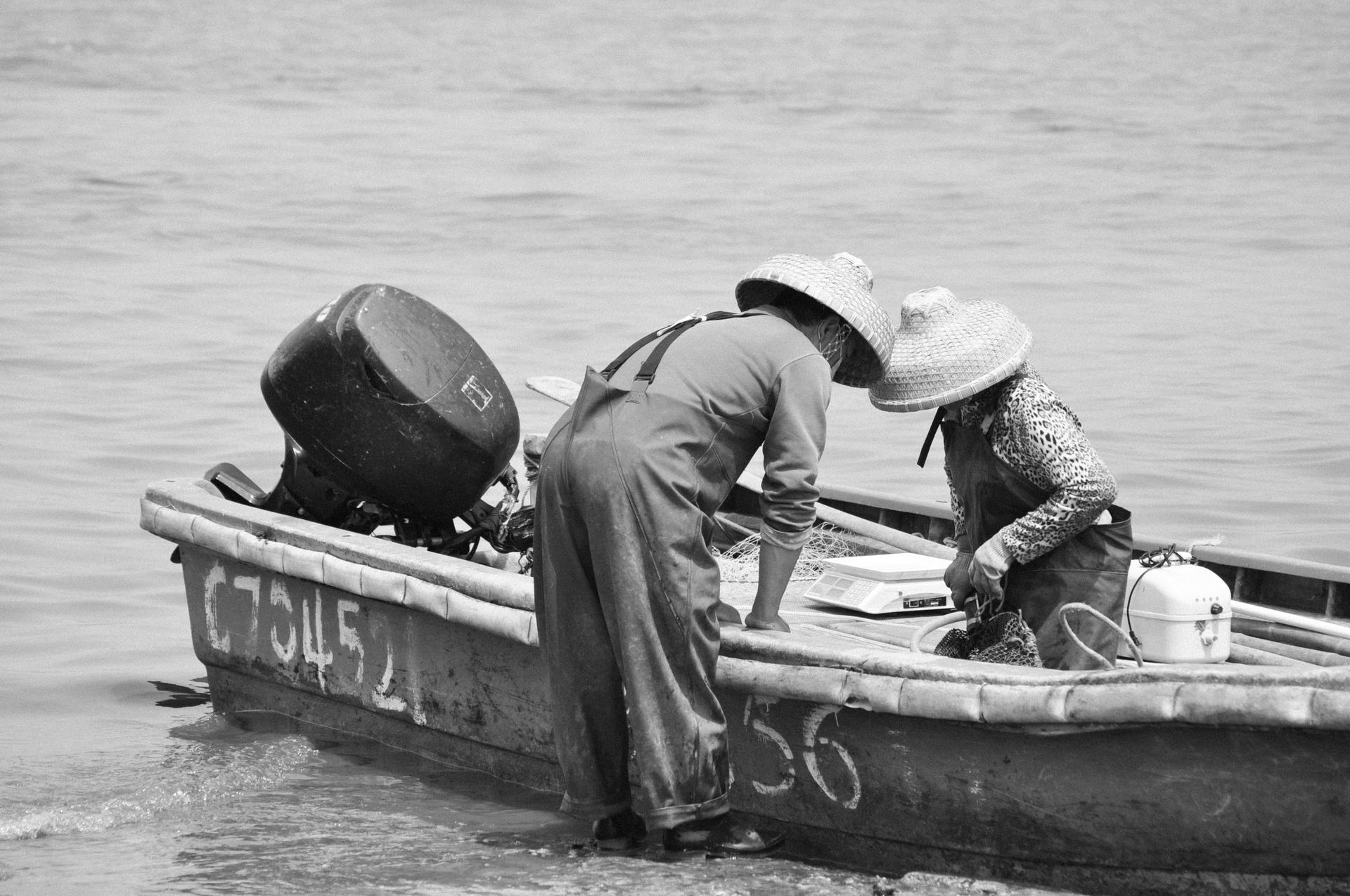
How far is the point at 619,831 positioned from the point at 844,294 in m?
1.52

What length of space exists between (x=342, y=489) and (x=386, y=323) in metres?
0.59

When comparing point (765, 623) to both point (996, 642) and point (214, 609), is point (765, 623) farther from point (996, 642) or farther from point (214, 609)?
point (214, 609)

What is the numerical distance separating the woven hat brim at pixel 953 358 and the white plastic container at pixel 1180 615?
31.1 inches

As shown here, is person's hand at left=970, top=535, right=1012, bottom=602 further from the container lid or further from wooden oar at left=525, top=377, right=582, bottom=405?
wooden oar at left=525, top=377, right=582, bottom=405

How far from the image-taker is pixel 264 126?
29.9 meters

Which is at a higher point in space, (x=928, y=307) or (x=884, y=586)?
(x=928, y=307)

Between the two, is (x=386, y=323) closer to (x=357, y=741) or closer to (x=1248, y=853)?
(x=357, y=741)

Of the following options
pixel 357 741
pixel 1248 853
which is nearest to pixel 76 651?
pixel 357 741

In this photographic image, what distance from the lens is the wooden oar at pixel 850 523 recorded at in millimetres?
6625

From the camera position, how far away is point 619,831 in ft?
15.4

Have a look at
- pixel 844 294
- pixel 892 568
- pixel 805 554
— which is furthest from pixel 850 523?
pixel 844 294

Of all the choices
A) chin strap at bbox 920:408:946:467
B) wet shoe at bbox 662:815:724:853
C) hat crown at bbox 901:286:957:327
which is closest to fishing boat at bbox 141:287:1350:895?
wet shoe at bbox 662:815:724:853

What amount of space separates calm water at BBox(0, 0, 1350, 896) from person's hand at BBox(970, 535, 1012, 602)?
782 millimetres

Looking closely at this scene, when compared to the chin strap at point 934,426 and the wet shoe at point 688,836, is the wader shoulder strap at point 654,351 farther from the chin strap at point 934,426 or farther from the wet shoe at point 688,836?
the wet shoe at point 688,836
